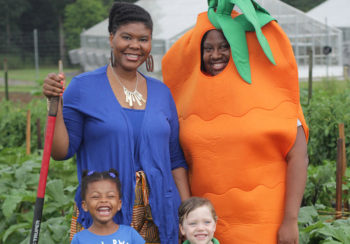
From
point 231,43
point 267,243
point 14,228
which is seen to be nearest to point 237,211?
point 267,243

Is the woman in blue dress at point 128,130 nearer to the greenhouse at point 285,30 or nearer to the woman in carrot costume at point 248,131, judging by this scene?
the woman in carrot costume at point 248,131

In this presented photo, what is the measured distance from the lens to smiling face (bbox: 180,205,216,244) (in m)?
2.46

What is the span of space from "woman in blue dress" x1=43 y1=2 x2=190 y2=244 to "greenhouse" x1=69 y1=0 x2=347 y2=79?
10.6 m

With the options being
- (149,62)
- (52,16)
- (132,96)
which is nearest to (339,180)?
(149,62)

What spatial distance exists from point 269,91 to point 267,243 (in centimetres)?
77

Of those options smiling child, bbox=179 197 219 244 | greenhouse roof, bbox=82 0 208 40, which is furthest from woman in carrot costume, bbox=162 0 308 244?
greenhouse roof, bbox=82 0 208 40

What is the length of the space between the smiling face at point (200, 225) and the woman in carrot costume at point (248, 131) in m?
0.25

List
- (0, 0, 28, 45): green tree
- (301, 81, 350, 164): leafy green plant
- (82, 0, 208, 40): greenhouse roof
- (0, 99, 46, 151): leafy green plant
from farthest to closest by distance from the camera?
(0, 0, 28, 45): green tree, (82, 0, 208, 40): greenhouse roof, (0, 99, 46, 151): leafy green plant, (301, 81, 350, 164): leafy green plant

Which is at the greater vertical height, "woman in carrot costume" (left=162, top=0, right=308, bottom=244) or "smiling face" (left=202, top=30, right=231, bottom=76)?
"smiling face" (left=202, top=30, right=231, bottom=76)

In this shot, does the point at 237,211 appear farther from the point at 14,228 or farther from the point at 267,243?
the point at 14,228

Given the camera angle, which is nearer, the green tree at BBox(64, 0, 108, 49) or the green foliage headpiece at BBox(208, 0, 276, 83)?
the green foliage headpiece at BBox(208, 0, 276, 83)

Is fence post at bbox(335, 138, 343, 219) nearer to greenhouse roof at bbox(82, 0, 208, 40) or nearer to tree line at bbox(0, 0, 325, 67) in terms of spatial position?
greenhouse roof at bbox(82, 0, 208, 40)

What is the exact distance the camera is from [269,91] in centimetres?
268

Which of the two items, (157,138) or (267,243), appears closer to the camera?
(157,138)
